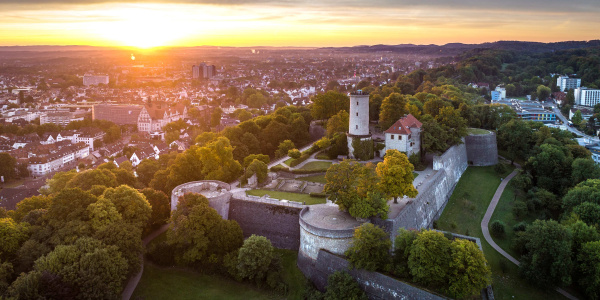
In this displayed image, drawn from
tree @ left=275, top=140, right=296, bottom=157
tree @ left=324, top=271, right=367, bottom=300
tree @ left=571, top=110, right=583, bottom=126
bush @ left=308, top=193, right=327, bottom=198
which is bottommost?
tree @ left=324, top=271, right=367, bottom=300

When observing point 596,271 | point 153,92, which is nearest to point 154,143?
point 596,271

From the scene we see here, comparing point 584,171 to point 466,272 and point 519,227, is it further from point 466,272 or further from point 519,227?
point 466,272

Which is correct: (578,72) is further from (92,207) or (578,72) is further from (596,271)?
(92,207)

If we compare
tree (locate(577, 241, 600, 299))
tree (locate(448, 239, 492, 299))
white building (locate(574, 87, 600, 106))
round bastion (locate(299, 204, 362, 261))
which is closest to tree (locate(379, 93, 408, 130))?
round bastion (locate(299, 204, 362, 261))

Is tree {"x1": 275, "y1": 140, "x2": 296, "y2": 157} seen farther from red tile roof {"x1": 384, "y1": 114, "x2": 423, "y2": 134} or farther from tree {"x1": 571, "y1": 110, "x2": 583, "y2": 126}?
tree {"x1": 571, "y1": 110, "x2": 583, "y2": 126}

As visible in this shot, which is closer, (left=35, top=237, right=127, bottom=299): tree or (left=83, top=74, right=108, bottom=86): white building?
(left=35, top=237, right=127, bottom=299): tree

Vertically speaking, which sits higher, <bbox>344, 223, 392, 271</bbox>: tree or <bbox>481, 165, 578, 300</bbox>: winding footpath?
<bbox>344, 223, 392, 271</bbox>: tree

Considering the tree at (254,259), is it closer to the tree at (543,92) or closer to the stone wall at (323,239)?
the stone wall at (323,239)
